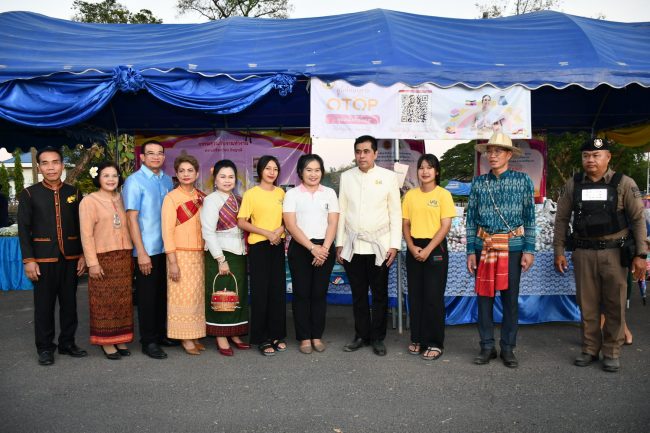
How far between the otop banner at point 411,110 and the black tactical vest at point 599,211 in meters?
1.03

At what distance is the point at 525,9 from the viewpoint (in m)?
21.6

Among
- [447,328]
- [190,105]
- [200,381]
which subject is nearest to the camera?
[200,381]

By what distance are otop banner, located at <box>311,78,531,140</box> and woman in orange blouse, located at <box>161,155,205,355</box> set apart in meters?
1.23

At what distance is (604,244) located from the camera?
12.1 feet

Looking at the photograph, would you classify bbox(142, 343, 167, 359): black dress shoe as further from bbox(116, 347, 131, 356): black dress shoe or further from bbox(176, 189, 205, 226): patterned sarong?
bbox(176, 189, 205, 226): patterned sarong

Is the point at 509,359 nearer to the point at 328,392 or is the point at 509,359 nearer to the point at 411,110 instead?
the point at 328,392

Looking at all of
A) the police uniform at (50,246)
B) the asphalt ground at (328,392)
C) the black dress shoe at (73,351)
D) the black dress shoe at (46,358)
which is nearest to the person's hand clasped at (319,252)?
the asphalt ground at (328,392)

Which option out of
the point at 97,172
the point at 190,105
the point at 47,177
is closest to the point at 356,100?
the point at 190,105

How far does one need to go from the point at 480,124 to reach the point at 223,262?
8.55ft

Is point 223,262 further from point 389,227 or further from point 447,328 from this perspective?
point 447,328

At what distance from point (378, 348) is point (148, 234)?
6.84 feet

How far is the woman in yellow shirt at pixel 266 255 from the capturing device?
3.94 meters

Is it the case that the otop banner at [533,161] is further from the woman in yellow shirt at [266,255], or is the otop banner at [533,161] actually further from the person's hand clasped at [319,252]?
the woman in yellow shirt at [266,255]

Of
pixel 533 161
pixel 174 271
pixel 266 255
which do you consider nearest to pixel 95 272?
pixel 174 271
